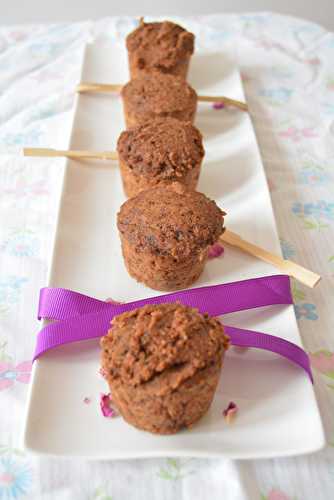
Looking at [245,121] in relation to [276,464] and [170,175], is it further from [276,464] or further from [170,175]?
[276,464]

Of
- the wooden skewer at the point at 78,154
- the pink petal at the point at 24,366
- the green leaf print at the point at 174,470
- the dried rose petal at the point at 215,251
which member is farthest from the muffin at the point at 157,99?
the green leaf print at the point at 174,470

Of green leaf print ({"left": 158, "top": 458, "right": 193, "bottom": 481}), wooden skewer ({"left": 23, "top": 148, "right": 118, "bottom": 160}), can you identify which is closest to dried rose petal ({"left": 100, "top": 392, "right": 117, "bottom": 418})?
green leaf print ({"left": 158, "top": 458, "right": 193, "bottom": 481})

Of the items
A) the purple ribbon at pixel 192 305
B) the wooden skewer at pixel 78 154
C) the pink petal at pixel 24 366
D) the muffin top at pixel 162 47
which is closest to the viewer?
the purple ribbon at pixel 192 305

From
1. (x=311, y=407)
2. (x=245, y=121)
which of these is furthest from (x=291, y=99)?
(x=311, y=407)

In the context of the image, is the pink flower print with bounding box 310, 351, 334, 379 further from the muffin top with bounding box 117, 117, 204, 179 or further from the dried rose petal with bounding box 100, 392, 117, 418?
the muffin top with bounding box 117, 117, 204, 179

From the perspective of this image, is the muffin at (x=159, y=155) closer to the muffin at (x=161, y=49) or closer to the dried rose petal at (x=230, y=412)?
the muffin at (x=161, y=49)

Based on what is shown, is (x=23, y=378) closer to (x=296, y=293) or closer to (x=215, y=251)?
(x=215, y=251)

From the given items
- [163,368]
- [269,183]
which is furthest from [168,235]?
[269,183]
